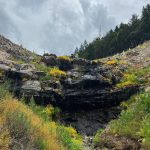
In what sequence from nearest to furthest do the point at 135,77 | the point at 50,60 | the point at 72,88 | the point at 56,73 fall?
the point at 72,88 < the point at 56,73 < the point at 135,77 < the point at 50,60

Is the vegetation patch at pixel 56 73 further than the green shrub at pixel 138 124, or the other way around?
the vegetation patch at pixel 56 73

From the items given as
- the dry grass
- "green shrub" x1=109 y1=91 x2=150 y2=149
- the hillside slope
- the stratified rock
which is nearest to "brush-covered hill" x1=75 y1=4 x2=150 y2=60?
the hillside slope

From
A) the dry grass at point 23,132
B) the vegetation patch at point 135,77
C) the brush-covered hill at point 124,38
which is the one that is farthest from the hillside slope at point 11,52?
the brush-covered hill at point 124,38

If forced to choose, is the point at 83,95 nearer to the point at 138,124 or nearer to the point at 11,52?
the point at 11,52

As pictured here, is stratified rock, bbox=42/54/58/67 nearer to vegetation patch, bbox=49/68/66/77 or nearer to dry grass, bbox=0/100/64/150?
vegetation patch, bbox=49/68/66/77

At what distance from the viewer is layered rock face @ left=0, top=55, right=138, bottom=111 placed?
24922mm

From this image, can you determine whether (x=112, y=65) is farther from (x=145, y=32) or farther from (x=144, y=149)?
(x=145, y=32)

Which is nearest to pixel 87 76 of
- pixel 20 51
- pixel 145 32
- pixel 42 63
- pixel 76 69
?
pixel 76 69

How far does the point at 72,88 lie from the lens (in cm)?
2711

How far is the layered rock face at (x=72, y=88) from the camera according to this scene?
2492 cm

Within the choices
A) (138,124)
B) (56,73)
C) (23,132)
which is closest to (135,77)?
(56,73)

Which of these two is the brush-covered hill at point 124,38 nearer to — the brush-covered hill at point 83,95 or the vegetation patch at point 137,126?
the brush-covered hill at point 83,95

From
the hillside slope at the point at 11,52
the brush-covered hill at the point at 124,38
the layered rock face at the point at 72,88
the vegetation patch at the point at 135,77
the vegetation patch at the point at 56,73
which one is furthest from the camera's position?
the brush-covered hill at the point at 124,38

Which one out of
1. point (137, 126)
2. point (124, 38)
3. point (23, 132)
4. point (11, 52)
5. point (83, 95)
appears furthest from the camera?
point (124, 38)
